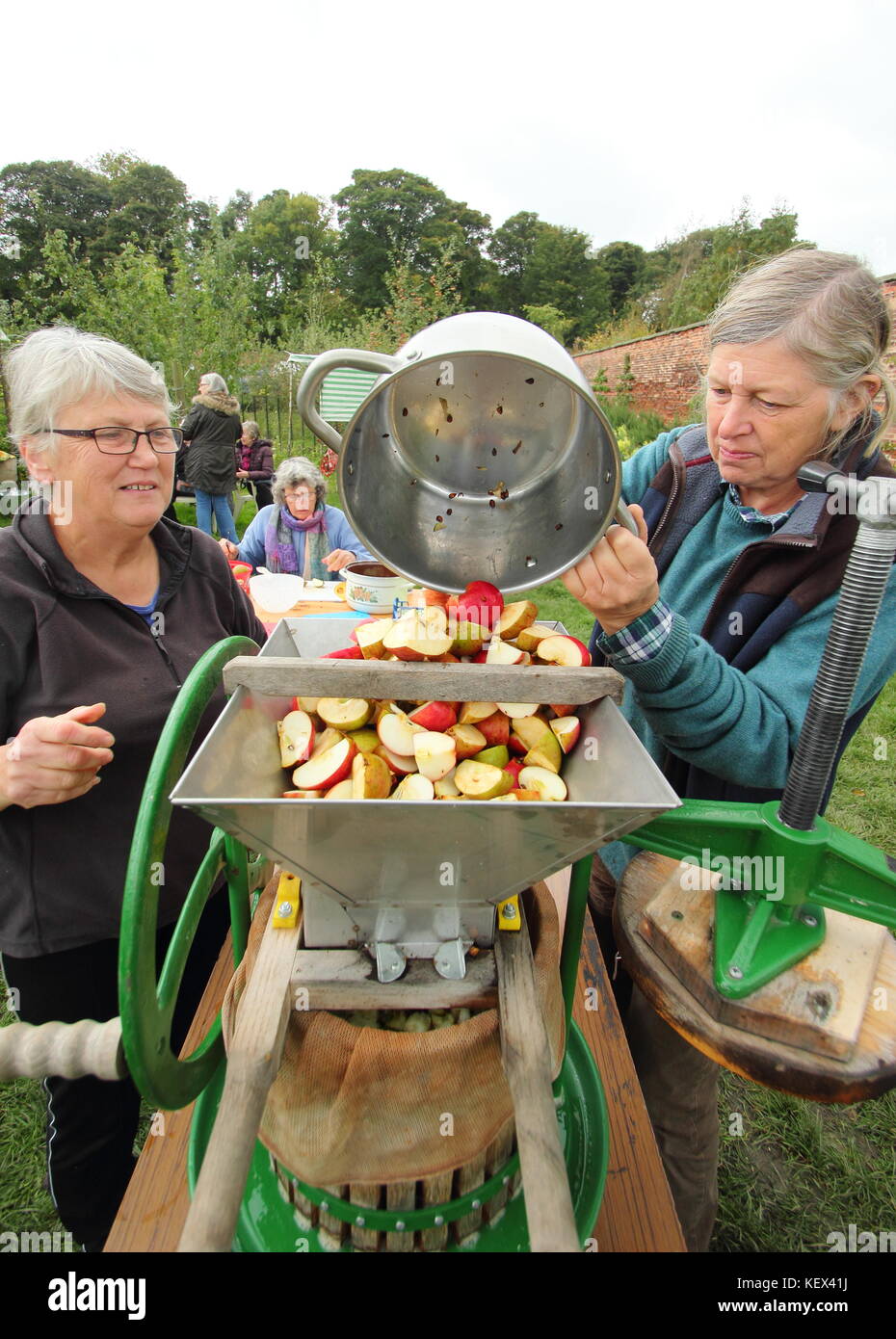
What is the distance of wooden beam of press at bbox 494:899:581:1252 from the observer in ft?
2.59

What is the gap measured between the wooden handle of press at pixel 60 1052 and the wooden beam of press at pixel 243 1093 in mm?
173

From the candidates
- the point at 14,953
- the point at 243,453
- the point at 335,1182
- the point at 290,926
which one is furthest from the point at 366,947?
the point at 243,453

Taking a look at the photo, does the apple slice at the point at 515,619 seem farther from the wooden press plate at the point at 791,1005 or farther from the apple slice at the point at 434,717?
the wooden press plate at the point at 791,1005

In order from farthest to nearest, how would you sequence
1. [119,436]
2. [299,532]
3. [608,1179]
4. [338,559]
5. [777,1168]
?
1. [299,532]
2. [338,559]
3. [777,1168]
4. [119,436]
5. [608,1179]

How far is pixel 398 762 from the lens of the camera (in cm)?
115

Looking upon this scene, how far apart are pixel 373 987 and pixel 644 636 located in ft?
2.64

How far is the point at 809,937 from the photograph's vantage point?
1157mm

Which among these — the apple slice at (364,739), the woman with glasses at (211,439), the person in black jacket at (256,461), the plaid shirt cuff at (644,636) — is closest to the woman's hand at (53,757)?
→ the apple slice at (364,739)

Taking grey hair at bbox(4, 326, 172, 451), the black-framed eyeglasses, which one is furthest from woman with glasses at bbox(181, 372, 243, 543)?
the black-framed eyeglasses

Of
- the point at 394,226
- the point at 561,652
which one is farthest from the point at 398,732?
the point at 394,226

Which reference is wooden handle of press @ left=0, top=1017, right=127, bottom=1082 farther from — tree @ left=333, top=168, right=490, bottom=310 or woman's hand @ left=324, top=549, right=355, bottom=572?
tree @ left=333, top=168, right=490, bottom=310

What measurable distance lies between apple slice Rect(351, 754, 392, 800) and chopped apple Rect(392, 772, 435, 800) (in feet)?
0.07

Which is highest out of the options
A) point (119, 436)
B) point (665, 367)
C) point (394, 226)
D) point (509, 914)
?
point (394, 226)

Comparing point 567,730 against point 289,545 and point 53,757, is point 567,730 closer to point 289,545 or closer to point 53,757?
point 53,757
